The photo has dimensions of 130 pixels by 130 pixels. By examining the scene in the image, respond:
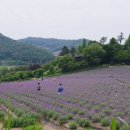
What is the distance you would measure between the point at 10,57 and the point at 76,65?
10179cm

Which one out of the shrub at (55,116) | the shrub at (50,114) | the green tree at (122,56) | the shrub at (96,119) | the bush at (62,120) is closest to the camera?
the shrub at (96,119)

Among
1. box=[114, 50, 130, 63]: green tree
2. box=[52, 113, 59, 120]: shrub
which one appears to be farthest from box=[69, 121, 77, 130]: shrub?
box=[114, 50, 130, 63]: green tree

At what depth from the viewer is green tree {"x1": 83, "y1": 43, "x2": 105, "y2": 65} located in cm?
7575

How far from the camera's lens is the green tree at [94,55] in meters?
75.8

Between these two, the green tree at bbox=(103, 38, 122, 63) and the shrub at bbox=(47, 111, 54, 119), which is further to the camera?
the green tree at bbox=(103, 38, 122, 63)

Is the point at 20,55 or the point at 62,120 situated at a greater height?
the point at 62,120

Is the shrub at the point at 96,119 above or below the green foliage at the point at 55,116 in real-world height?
above

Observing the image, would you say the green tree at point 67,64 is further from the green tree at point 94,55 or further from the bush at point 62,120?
the bush at point 62,120

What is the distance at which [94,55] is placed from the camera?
249 feet

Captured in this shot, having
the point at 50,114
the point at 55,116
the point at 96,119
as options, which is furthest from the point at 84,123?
the point at 50,114

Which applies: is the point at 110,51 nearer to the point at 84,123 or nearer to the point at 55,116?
the point at 55,116

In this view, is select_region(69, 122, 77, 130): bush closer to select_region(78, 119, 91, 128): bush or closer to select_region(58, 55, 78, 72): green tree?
select_region(78, 119, 91, 128): bush

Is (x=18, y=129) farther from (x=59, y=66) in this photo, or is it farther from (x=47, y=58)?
(x=47, y=58)

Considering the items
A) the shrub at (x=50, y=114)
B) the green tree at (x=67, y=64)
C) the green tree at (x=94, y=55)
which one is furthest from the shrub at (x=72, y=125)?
the green tree at (x=94, y=55)
